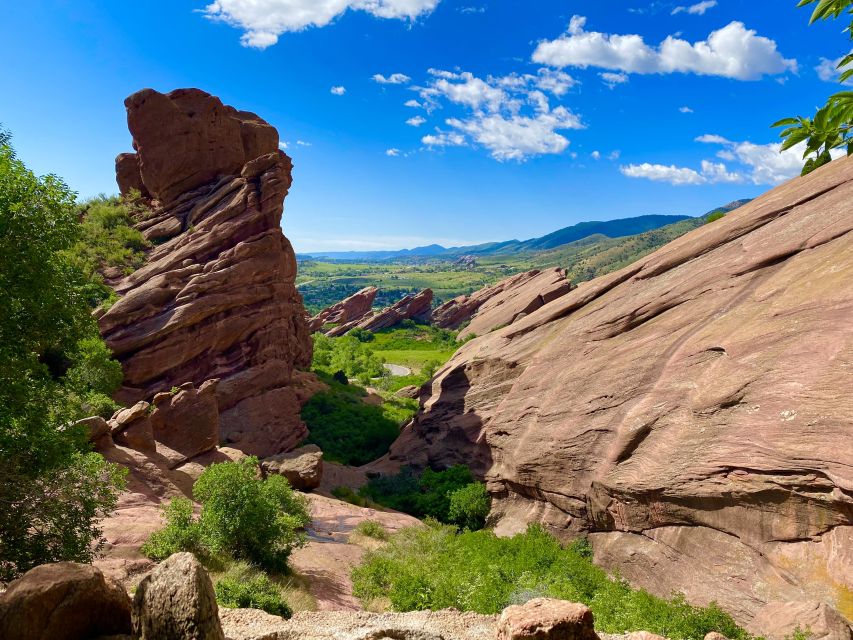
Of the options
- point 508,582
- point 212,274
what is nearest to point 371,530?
point 508,582

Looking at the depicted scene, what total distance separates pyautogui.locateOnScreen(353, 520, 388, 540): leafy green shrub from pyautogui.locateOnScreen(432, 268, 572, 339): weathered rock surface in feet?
136

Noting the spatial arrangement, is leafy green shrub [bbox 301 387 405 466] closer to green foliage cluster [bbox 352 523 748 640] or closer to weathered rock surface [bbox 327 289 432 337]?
green foliage cluster [bbox 352 523 748 640]

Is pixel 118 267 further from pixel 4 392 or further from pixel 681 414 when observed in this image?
pixel 681 414

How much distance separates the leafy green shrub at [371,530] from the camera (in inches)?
990

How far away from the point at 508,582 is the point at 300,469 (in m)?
17.4

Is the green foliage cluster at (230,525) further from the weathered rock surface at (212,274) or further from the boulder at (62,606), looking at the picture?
the weathered rock surface at (212,274)

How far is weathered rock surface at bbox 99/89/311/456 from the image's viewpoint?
127ft

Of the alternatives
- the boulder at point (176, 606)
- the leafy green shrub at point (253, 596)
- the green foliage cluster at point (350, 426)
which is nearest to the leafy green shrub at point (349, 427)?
the green foliage cluster at point (350, 426)

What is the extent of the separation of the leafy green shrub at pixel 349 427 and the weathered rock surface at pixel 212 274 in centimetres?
342

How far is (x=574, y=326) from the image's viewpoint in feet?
104

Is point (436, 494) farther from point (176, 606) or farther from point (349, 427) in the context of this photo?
point (176, 606)

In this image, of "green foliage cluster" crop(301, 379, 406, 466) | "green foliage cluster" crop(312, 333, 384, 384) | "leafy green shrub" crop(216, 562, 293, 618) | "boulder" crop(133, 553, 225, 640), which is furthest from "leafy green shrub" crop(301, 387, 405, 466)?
"boulder" crop(133, 553, 225, 640)

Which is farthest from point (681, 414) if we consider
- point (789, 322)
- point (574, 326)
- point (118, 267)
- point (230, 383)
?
point (118, 267)

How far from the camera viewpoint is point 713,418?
18297 mm
